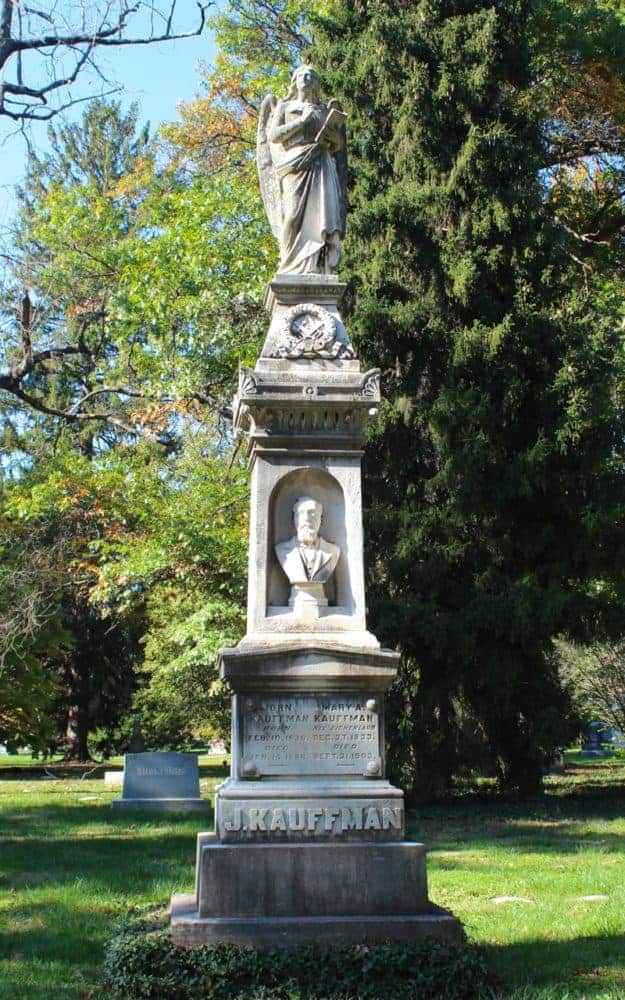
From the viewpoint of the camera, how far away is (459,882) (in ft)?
32.2

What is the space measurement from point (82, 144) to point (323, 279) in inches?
1154

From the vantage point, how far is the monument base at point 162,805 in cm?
1711

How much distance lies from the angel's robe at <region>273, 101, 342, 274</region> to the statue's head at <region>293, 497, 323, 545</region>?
1.93 meters

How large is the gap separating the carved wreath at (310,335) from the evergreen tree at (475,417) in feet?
27.3

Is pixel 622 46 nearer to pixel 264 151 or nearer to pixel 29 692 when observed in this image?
pixel 264 151

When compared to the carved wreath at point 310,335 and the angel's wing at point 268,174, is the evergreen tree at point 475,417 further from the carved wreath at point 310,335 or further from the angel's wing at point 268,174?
the carved wreath at point 310,335

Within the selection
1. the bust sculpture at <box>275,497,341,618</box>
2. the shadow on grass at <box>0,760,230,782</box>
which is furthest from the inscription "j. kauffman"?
the shadow on grass at <box>0,760,230,782</box>

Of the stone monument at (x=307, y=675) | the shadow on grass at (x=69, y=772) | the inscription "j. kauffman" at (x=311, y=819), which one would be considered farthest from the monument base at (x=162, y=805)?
the inscription "j. kauffman" at (x=311, y=819)

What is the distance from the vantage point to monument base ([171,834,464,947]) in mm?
6309

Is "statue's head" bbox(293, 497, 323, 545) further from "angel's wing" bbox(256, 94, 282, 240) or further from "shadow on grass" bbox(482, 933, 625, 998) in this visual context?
"shadow on grass" bbox(482, 933, 625, 998)

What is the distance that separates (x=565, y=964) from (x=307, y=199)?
18.4 feet

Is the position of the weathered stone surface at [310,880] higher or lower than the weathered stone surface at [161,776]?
lower

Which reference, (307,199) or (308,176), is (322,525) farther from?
(308,176)

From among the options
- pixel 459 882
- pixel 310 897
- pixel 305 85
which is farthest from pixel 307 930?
pixel 305 85
